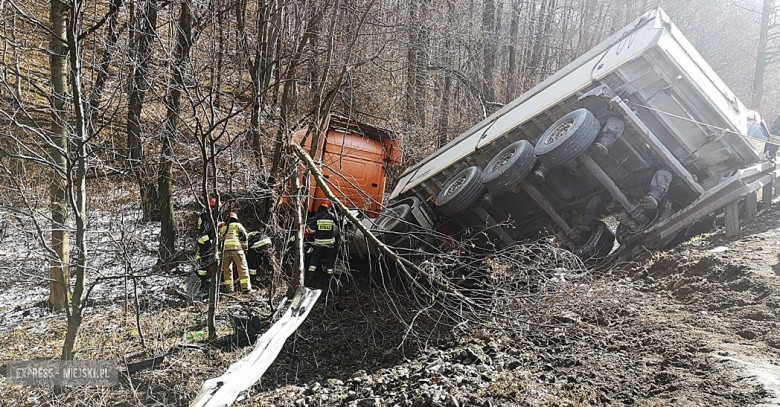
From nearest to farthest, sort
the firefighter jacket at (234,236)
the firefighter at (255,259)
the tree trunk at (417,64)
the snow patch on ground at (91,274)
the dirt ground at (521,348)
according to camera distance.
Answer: the dirt ground at (521,348), the snow patch on ground at (91,274), the firefighter jacket at (234,236), the firefighter at (255,259), the tree trunk at (417,64)

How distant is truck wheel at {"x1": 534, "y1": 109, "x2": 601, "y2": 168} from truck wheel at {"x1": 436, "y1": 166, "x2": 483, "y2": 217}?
718 mm

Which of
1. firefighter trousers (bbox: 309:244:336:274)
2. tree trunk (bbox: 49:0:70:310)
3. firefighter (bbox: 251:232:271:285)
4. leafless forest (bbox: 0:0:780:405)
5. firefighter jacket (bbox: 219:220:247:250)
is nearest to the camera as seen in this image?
leafless forest (bbox: 0:0:780:405)

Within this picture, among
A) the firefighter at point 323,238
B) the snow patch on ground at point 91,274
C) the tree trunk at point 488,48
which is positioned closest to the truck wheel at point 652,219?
the firefighter at point 323,238

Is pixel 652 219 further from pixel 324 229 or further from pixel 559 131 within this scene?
pixel 324 229

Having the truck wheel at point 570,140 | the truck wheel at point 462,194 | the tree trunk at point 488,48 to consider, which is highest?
the tree trunk at point 488,48

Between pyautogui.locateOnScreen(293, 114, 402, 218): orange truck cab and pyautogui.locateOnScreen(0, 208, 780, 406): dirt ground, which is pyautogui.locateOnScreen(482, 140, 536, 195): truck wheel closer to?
pyautogui.locateOnScreen(0, 208, 780, 406): dirt ground

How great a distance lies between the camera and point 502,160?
5668 mm

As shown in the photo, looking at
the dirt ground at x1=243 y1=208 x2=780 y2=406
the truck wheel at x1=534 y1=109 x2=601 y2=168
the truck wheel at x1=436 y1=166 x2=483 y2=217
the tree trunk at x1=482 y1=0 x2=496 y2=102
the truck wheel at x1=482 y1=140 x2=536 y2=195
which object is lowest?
the dirt ground at x1=243 y1=208 x2=780 y2=406

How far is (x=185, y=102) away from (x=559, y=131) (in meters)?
4.80

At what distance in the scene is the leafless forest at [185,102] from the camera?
159 inches

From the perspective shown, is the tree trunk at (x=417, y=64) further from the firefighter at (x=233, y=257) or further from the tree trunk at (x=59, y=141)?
the tree trunk at (x=59, y=141)

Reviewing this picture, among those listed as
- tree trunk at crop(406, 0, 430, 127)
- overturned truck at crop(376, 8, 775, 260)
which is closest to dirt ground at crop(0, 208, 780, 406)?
overturned truck at crop(376, 8, 775, 260)

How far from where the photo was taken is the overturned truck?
5.20 metres

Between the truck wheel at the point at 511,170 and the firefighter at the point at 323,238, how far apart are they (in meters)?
1.88
